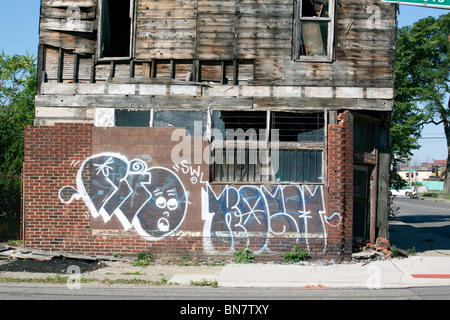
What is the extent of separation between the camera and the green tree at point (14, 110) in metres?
15.9

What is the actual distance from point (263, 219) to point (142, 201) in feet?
8.77

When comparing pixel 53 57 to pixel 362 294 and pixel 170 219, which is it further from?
pixel 362 294

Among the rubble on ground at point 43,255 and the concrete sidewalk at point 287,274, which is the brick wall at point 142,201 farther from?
the concrete sidewalk at point 287,274

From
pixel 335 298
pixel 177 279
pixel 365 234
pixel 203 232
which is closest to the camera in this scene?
pixel 335 298

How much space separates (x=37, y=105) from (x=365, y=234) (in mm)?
8324

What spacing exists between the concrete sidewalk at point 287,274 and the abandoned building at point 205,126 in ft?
1.97

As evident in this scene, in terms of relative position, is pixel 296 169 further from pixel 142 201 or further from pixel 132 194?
pixel 132 194

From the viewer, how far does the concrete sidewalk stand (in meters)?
8.28

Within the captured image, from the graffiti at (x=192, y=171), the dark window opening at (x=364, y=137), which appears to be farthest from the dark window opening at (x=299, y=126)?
the graffiti at (x=192, y=171)

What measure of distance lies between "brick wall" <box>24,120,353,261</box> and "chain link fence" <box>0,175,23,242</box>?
2564mm

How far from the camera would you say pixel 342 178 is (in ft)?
33.2

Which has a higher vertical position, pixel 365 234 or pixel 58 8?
pixel 58 8

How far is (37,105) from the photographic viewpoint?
34.6 ft

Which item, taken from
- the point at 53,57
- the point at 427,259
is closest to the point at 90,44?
the point at 53,57
